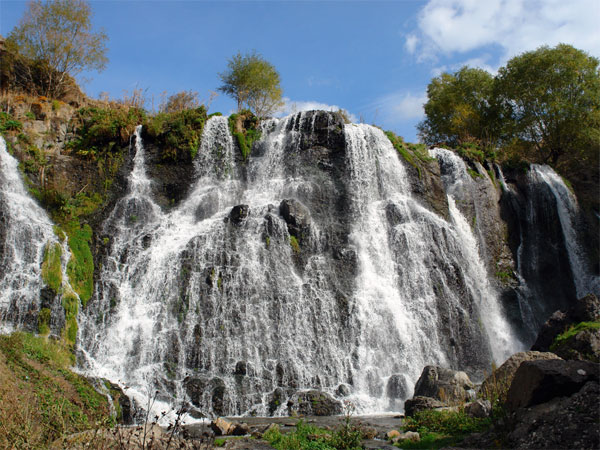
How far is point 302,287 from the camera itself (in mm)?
18375

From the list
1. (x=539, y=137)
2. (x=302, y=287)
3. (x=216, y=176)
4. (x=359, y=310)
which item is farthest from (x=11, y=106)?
(x=539, y=137)

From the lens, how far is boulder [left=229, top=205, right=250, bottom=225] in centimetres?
2034

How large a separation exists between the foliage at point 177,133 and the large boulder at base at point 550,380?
64.2 ft

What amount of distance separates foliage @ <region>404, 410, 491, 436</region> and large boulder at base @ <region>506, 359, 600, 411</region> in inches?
46.9

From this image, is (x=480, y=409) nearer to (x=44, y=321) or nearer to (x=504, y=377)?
(x=504, y=377)

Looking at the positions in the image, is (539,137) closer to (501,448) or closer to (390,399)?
(390,399)

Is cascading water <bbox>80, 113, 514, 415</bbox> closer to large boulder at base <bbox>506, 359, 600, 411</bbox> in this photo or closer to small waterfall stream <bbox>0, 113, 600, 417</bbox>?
small waterfall stream <bbox>0, 113, 600, 417</bbox>

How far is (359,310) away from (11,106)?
66.3ft

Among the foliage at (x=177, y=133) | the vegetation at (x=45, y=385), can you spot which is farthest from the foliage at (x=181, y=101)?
the vegetation at (x=45, y=385)

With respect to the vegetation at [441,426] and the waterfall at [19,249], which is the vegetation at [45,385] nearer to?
the waterfall at [19,249]

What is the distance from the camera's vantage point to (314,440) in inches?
372

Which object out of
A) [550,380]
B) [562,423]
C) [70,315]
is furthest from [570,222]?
[70,315]

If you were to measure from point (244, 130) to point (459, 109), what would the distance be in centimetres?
2022

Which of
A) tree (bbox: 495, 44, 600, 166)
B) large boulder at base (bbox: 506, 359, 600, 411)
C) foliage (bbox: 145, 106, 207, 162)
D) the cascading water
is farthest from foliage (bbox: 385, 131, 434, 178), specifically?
large boulder at base (bbox: 506, 359, 600, 411)
